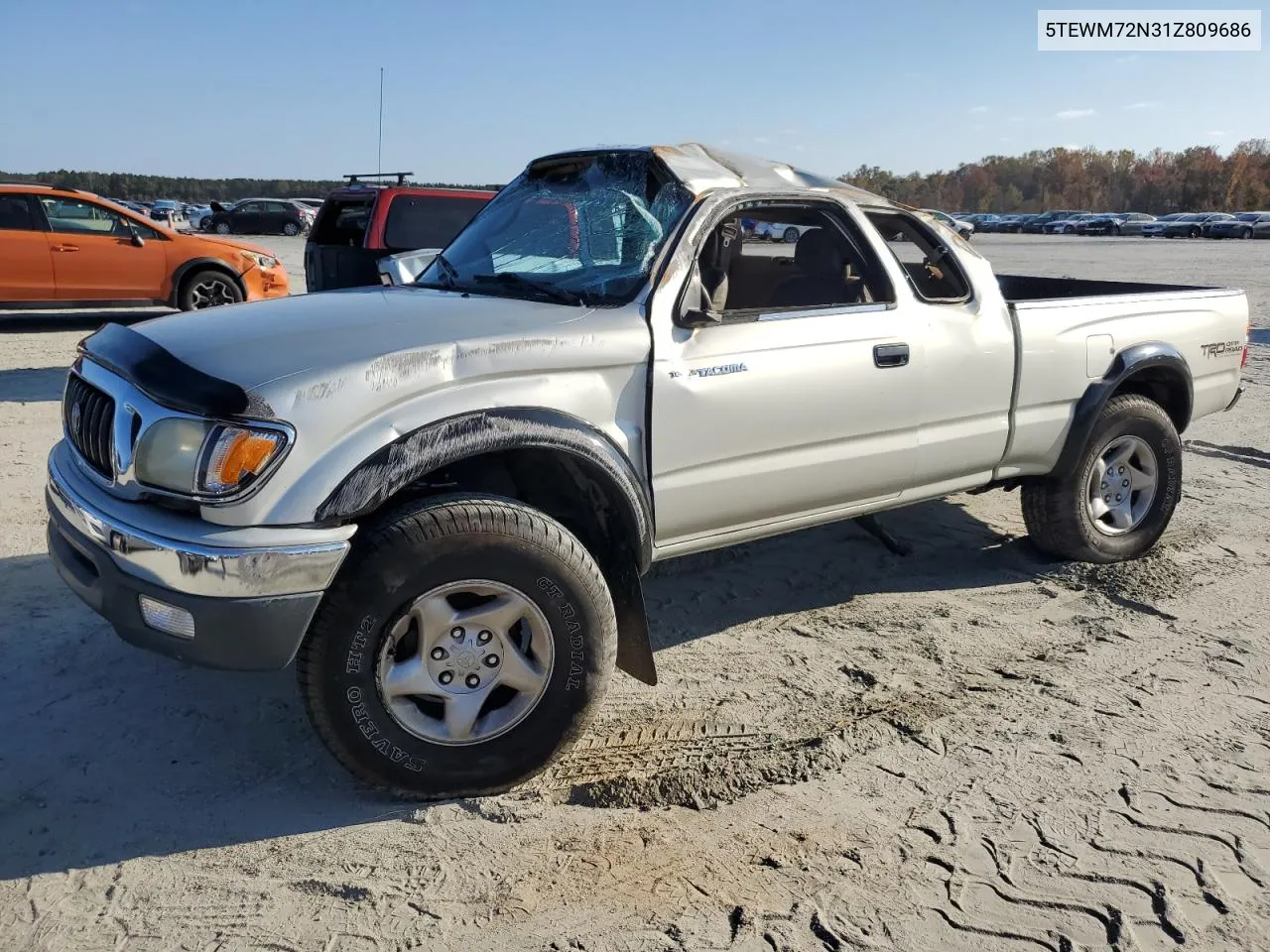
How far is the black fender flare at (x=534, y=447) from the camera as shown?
9.30 ft

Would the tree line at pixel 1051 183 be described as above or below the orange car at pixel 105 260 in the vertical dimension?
above

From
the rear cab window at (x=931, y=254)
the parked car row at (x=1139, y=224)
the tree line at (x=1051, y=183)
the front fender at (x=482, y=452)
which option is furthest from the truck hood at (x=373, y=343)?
the tree line at (x=1051, y=183)

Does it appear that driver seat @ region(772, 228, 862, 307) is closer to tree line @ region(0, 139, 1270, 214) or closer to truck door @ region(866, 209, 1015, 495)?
truck door @ region(866, 209, 1015, 495)

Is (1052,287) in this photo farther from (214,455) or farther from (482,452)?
(214,455)

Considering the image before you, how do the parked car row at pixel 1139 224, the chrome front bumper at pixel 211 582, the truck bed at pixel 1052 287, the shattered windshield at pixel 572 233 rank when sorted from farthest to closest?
1. the parked car row at pixel 1139 224
2. the truck bed at pixel 1052 287
3. the shattered windshield at pixel 572 233
4. the chrome front bumper at pixel 211 582

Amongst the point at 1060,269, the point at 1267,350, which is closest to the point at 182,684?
the point at 1267,350

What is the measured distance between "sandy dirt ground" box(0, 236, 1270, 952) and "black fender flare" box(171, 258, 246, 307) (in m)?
8.14

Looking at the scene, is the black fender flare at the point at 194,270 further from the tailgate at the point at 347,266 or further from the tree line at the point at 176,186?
the tree line at the point at 176,186

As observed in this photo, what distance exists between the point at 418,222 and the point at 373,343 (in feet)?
19.3

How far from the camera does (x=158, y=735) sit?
3377 millimetres

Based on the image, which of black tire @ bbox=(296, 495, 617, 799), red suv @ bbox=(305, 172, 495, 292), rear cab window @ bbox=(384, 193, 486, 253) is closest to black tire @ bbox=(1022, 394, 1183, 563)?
black tire @ bbox=(296, 495, 617, 799)

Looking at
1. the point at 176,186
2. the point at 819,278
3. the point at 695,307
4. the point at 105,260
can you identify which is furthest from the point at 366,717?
the point at 176,186

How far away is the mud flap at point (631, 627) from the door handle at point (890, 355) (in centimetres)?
134

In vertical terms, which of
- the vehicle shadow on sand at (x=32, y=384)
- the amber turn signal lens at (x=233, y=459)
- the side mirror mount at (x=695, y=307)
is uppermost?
the side mirror mount at (x=695, y=307)
